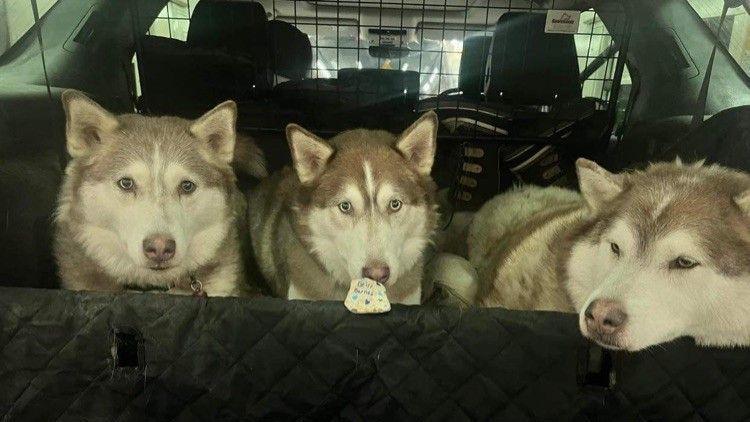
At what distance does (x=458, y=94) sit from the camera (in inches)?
116

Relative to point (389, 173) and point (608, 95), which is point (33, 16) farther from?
point (608, 95)

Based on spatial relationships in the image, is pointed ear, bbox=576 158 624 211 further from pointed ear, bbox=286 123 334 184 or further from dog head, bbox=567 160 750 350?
pointed ear, bbox=286 123 334 184

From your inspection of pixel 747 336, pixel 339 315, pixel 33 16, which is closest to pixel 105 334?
pixel 339 315

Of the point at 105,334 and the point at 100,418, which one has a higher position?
the point at 105,334

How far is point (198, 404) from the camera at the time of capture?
1449 mm

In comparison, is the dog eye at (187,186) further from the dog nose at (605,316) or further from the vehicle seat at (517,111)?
the vehicle seat at (517,111)

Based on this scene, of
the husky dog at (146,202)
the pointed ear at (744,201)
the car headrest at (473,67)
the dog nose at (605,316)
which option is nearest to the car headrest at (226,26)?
the husky dog at (146,202)

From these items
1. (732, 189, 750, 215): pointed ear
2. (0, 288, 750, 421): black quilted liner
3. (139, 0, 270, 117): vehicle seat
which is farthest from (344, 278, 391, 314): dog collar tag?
(139, 0, 270, 117): vehicle seat

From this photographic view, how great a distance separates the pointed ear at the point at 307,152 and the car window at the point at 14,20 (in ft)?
4.04

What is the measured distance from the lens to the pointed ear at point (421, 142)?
1858mm

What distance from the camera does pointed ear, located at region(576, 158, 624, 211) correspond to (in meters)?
1.63

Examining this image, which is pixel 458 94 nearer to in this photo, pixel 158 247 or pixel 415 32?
pixel 415 32

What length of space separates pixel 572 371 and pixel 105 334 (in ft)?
4.09

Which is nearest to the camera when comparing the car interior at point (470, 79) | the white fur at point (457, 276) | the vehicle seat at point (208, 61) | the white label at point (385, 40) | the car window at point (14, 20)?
the car window at point (14, 20)
